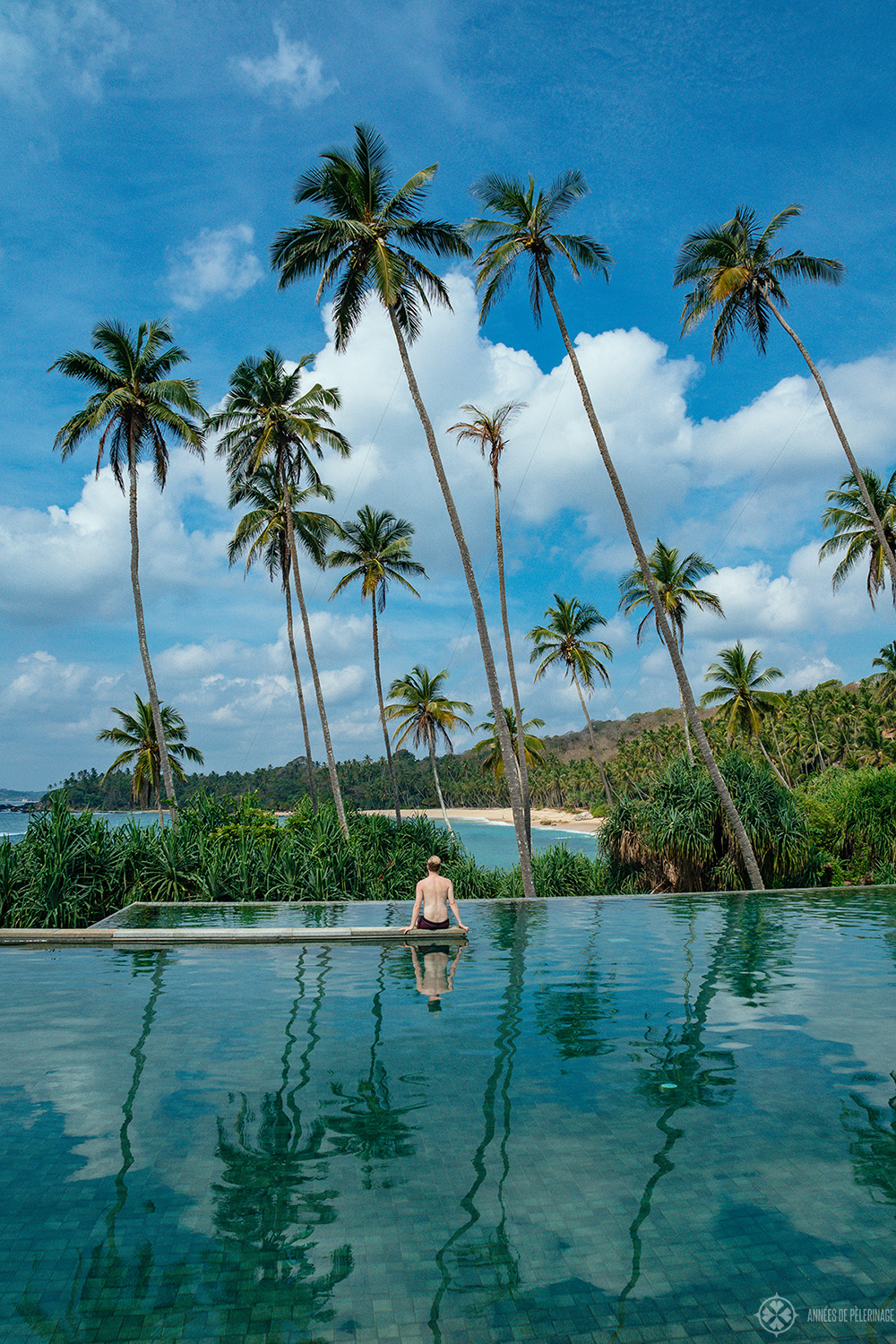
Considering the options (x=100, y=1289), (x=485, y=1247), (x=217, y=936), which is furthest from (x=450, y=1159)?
(x=217, y=936)

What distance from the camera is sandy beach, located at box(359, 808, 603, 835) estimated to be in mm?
96106

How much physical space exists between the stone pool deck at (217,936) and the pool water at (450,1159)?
2576 mm

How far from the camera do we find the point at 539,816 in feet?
374

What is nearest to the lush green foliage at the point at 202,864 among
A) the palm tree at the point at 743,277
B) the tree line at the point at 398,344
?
the tree line at the point at 398,344

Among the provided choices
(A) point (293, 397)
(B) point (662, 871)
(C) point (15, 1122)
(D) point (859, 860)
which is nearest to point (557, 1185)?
(C) point (15, 1122)

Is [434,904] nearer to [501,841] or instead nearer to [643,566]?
[643,566]

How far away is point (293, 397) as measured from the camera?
1036 inches

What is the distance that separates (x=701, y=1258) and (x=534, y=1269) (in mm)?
758

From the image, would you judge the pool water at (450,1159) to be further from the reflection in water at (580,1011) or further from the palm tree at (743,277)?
the palm tree at (743,277)

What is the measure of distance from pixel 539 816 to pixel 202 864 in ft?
331

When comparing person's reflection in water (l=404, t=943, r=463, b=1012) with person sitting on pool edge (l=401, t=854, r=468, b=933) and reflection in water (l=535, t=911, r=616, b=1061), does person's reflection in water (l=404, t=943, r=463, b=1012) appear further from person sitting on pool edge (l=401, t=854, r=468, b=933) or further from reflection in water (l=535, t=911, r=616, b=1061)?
reflection in water (l=535, t=911, r=616, b=1061)

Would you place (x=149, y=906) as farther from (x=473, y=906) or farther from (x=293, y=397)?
(x=293, y=397)

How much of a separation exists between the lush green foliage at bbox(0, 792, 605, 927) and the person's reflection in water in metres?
5.44

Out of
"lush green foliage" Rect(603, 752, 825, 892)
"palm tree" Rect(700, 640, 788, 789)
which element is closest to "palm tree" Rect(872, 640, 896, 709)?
"palm tree" Rect(700, 640, 788, 789)
